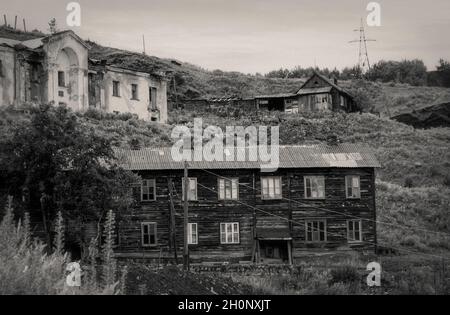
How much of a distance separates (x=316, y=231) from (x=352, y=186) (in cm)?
331

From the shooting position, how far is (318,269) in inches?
1088

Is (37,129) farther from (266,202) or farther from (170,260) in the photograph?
(266,202)

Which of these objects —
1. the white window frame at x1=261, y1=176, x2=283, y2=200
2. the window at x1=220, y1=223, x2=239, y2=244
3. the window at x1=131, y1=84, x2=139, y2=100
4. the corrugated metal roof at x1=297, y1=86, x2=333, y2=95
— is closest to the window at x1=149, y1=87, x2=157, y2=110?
the window at x1=131, y1=84, x2=139, y2=100

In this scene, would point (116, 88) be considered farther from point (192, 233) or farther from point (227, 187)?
point (192, 233)

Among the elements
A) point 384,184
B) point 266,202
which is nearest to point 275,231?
point 266,202

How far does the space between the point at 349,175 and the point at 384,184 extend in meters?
13.2

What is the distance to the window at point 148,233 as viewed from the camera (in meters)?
33.4

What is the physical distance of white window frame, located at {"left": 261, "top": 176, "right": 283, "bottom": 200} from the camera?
33.8 m

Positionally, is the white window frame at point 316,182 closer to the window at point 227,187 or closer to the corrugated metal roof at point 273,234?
the corrugated metal roof at point 273,234

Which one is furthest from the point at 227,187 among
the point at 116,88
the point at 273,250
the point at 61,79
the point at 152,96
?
the point at 152,96
